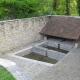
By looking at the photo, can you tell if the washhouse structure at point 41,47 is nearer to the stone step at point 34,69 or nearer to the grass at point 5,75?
the stone step at point 34,69

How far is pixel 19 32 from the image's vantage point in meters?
15.5

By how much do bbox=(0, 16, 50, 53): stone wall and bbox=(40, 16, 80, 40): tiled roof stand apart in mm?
783

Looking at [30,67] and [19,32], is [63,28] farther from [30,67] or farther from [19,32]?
[30,67]

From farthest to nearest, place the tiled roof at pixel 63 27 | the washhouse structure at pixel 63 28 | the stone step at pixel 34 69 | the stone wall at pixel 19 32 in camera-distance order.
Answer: the tiled roof at pixel 63 27
the washhouse structure at pixel 63 28
the stone wall at pixel 19 32
the stone step at pixel 34 69

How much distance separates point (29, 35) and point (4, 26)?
346cm

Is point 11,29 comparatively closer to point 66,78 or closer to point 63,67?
point 63,67

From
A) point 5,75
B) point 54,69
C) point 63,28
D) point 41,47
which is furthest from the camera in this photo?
point 63,28

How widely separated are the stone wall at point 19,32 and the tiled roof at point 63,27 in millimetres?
783

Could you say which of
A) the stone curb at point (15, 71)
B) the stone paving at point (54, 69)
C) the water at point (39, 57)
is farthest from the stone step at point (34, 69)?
the water at point (39, 57)

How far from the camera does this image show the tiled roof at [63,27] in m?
16.3

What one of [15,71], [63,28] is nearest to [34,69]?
[15,71]

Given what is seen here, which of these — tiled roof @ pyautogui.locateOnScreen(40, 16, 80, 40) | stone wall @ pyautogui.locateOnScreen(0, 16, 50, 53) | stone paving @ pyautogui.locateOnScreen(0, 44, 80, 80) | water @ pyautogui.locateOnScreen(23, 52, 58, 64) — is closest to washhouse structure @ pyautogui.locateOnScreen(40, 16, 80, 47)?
tiled roof @ pyautogui.locateOnScreen(40, 16, 80, 40)

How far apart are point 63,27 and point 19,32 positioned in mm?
4897

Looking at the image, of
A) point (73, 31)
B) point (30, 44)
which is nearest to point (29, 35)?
point (30, 44)
